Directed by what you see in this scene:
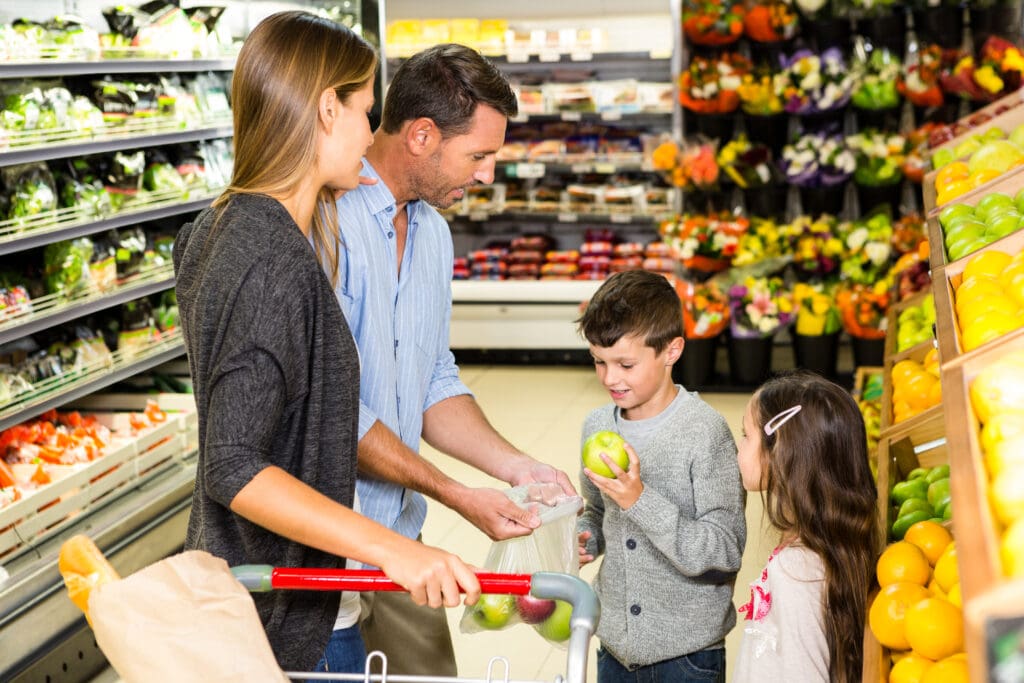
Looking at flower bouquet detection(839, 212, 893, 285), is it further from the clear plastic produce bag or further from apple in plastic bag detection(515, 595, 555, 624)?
apple in plastic bag detection(515, 595, 555, 624)

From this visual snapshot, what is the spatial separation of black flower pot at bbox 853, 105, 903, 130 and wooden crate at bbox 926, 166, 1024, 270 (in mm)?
4147

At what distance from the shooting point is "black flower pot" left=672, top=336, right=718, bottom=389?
21.6 ft

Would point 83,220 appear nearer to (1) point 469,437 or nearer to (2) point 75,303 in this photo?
(2) point 75,303

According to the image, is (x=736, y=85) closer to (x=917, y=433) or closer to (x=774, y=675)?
(x=917, y=433)

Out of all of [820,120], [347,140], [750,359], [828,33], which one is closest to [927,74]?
[828,33]

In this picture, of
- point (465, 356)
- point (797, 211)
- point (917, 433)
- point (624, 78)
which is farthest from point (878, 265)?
point (917, 433)

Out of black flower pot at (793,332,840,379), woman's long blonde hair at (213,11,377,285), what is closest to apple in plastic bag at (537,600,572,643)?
woman's long blonde hair at (213,11,377,285)

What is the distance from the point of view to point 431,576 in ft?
5.02

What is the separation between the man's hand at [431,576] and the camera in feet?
5.01

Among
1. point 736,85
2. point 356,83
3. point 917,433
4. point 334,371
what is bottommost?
point 917,433

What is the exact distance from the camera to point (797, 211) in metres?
7.09

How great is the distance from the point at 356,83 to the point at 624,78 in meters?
6.07

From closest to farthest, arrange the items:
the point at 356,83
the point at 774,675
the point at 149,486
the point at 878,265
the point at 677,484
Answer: the point at 356,83
the point at 774,675
the point at 677,484
the point at 149,486
the point at 878,265

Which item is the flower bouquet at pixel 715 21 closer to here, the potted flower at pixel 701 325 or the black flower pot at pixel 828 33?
the black flower pot at pixel 828 33
